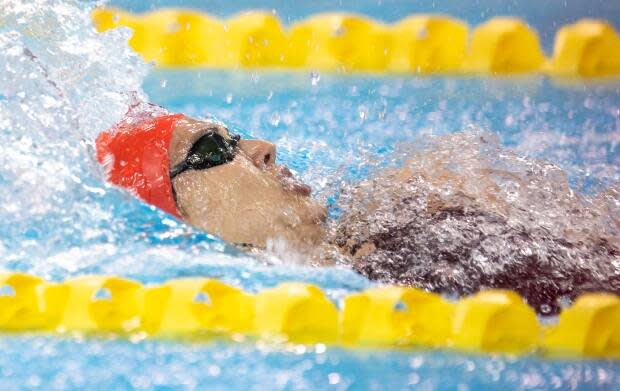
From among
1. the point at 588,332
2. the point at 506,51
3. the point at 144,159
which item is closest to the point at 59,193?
the point at 144,159

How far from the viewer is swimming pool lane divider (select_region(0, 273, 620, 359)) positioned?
1586 mm

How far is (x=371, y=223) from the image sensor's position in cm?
193

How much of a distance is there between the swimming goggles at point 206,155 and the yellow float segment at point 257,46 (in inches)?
66.6

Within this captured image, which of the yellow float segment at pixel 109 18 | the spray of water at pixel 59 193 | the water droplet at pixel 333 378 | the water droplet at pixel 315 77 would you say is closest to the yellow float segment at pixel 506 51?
the water droplet at pixel 315 77

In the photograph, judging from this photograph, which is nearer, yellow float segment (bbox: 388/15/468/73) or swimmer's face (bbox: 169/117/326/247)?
swimmer's face (bbox: 169/117/326/247)

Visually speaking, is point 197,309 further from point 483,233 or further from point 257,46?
point 257,46

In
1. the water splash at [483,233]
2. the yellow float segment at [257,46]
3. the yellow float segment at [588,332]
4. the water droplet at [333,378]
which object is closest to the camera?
the water droplet at [333,378]

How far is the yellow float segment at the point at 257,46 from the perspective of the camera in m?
3.51

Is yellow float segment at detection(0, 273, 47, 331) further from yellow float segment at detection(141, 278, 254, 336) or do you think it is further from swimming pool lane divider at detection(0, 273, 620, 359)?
yellow float segment at detection(141, 278, 254, 336)

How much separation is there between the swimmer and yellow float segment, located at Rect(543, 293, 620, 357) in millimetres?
122

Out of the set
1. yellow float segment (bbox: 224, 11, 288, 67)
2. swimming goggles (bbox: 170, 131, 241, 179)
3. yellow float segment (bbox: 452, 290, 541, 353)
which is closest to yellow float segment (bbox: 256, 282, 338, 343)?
yellow float segment (bbox: 452, 290, 541, 353)

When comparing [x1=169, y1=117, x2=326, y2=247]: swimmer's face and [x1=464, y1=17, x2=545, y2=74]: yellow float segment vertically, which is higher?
[x1=464, y1=17, x2=545, y2=74]: yellow float segment

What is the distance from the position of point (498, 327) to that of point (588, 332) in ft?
0.55

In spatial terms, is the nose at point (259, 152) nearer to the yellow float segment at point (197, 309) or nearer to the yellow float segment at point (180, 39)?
the yellow float segment at point (197, 309)
